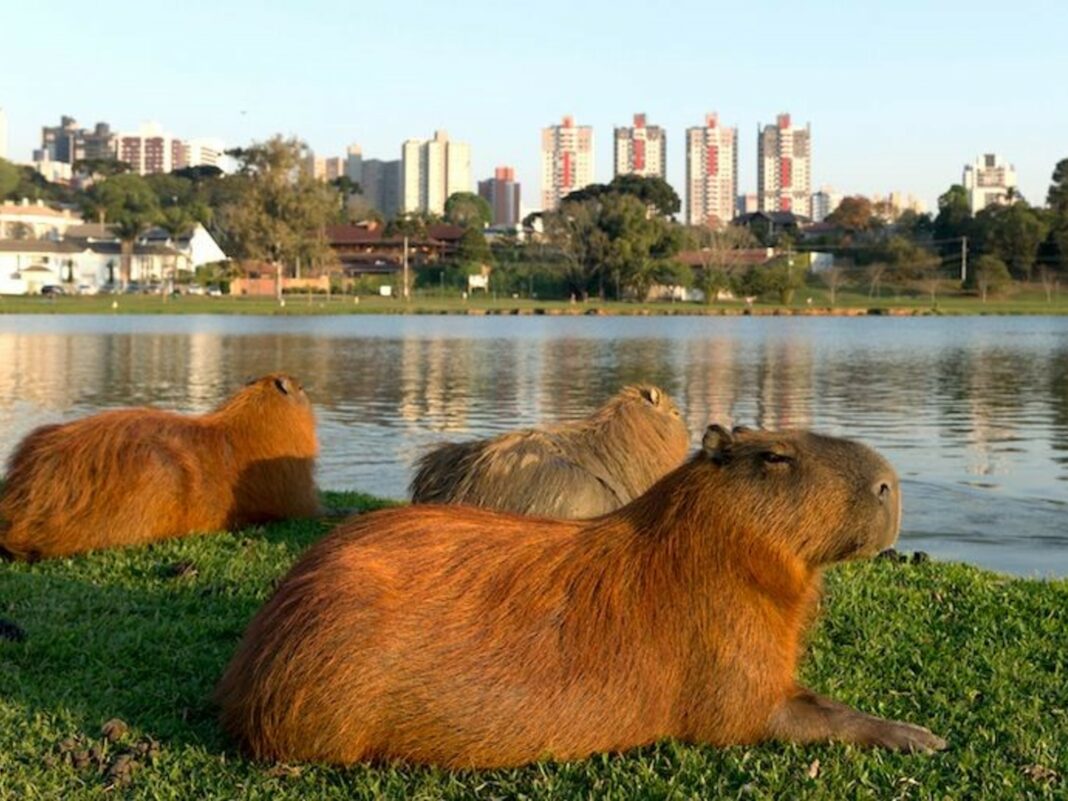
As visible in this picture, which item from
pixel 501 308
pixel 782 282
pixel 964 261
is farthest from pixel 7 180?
pixel 964 261

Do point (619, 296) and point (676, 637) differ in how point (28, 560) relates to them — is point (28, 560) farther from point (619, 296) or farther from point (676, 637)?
point (619, 296)

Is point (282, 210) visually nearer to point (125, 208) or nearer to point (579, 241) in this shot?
point (579, 241)

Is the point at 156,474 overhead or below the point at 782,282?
below

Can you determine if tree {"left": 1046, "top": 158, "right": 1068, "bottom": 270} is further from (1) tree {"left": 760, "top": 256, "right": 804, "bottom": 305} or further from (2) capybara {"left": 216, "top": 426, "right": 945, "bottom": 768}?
(2) capybara {"left": 216, "top": 426, "right": 945, "bottom": 768}

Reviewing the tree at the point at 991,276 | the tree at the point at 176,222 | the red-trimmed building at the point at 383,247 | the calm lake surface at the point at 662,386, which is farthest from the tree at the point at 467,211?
the calm lake surface at the point at 662,386

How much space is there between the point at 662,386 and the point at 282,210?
7233cm

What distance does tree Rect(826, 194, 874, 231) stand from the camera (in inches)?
4702

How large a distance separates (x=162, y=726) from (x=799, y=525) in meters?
2.16

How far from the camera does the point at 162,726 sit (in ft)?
14.9

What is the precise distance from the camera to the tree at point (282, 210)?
313ft


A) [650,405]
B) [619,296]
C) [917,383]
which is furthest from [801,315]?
[650,405]

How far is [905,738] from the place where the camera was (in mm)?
4305

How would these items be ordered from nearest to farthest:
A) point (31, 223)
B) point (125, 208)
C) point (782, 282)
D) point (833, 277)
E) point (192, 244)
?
point (782, 282), point (833, 277), point (192, 244), point (125, 208), point (31, 223)

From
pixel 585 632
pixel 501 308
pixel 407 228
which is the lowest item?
pixel 585 632
